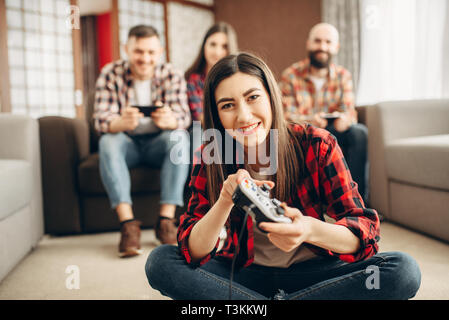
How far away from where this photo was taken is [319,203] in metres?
0.78

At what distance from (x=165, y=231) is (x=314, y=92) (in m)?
1.17

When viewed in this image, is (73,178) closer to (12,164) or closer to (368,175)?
(12,164)

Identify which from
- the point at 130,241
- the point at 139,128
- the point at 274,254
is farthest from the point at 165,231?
the point at 274,254

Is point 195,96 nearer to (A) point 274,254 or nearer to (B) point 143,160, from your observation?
(B) point 143,160

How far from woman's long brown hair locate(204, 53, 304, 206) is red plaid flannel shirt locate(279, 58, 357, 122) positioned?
1.29 m

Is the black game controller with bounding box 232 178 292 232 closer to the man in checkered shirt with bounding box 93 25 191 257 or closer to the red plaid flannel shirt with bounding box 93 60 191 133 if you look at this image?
the man in checkered shirt with bounding box 93 25 191 257

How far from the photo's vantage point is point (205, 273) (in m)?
0.72

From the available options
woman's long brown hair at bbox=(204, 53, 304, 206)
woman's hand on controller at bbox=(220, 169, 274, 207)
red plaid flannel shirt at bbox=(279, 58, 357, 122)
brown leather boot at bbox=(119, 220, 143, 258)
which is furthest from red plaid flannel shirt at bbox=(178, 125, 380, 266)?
red plaid flannel shirt at bbox=(279, 58, 357, 122)

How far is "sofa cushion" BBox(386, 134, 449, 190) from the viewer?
1.33m

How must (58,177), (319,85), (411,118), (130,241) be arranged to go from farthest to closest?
(319,85), (411,118), (58,177), (130,241)

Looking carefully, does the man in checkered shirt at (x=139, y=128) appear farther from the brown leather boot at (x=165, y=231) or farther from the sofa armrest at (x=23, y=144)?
the sofa armrest at (x=23, y=144)

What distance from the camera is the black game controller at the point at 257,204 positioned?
0.52 metres
